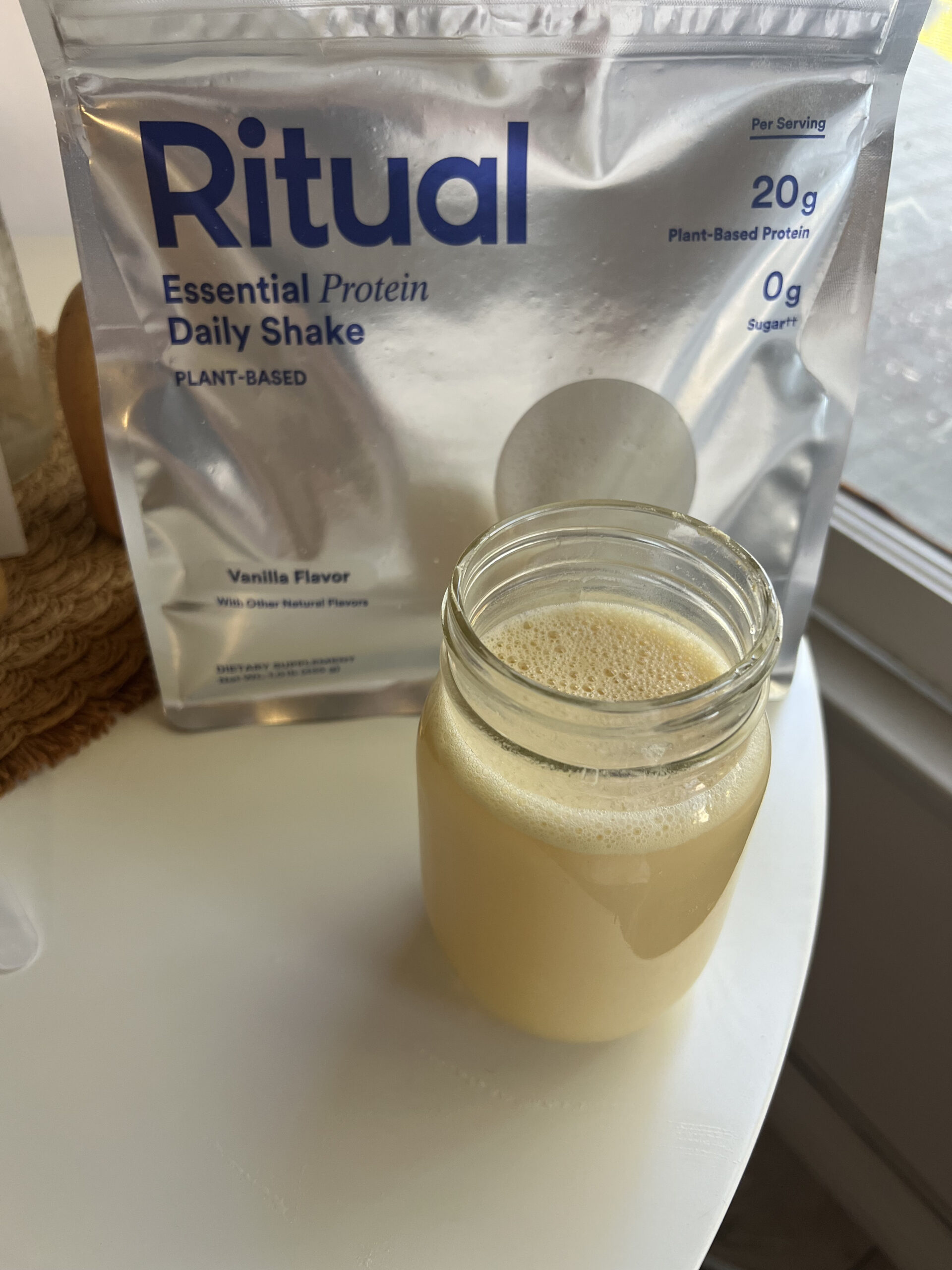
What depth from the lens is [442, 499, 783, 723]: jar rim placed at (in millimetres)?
336

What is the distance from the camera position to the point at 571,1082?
410 millimetres

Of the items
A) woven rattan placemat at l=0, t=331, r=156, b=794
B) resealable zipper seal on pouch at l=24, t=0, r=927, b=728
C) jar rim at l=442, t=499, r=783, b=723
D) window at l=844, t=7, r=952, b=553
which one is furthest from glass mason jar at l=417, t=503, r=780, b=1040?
window at l=844, t=7, r=952, b=553

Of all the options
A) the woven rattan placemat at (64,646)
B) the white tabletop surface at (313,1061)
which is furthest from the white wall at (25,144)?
the white tabletop surface at (313,1061)

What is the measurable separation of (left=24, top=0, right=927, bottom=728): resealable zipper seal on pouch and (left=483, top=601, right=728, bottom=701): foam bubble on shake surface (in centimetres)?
11

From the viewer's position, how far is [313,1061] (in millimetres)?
412

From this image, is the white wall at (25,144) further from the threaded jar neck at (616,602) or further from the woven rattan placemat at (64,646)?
the threaded jar neck at (616,602)

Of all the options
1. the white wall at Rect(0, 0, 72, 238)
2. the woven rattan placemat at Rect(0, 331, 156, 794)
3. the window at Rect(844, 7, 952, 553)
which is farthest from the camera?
the white wall at Rect(0, 0, 72, 238)

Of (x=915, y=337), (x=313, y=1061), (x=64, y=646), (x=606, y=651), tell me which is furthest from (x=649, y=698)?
(x=915, y=337)

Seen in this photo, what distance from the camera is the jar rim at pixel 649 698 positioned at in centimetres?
34

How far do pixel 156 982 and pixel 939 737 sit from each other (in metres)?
0.56

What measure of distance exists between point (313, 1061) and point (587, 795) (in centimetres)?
17

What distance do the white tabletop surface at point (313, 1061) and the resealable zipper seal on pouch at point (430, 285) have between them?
0.09 m

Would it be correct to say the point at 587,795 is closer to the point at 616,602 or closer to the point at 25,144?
the point at 616,602

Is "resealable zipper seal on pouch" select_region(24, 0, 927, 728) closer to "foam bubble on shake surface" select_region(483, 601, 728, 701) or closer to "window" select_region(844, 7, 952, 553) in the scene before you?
"foam bubble on shake surface" select_region(483, 601, 728, 701)
